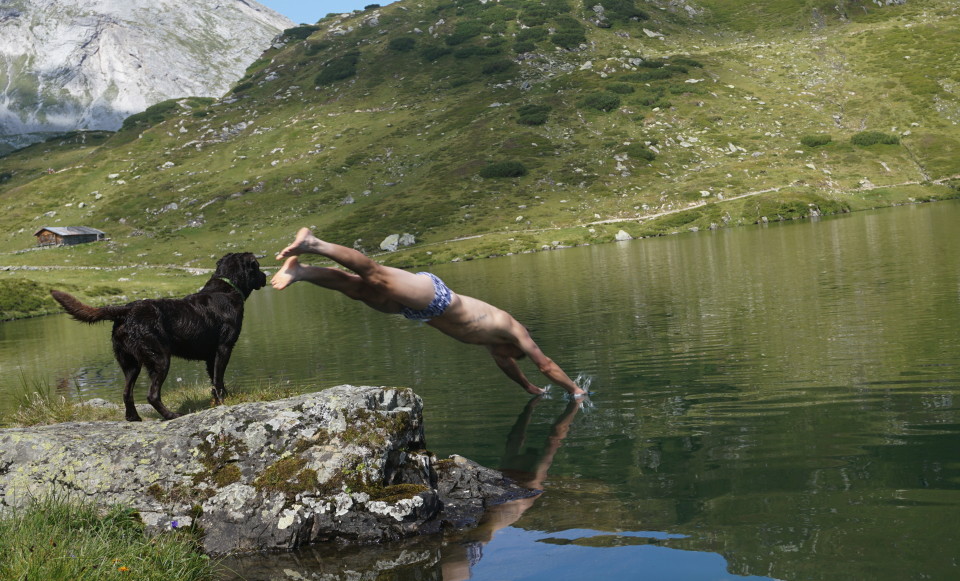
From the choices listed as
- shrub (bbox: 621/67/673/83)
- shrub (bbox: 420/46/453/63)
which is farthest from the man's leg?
shrub (bbox: 420/46/453/63)

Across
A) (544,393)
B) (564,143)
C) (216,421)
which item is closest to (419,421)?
(216,421)

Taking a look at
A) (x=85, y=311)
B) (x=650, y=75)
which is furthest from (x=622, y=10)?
(x=85, y=311)

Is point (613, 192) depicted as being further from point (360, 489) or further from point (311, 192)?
point (360, 489)

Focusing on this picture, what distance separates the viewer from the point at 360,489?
30.2ft

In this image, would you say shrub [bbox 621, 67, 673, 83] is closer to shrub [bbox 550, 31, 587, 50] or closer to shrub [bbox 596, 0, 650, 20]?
shrub [bbox 550, 31, 587, 50]

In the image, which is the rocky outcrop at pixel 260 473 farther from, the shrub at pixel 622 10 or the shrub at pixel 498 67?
the shrub at pixel 622 10

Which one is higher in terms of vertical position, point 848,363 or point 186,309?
point 186,309

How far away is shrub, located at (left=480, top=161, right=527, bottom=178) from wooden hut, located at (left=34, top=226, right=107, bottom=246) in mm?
65170

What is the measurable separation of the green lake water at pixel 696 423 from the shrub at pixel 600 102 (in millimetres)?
103828

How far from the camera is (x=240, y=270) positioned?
44.9 ft

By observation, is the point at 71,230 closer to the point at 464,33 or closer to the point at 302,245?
the point at 464,33

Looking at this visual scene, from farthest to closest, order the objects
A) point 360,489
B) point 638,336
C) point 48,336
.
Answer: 1. point 48,336
2. point 638,336
3. point 360,489

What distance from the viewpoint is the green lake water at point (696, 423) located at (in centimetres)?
795

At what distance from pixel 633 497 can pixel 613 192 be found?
99.8 metres
